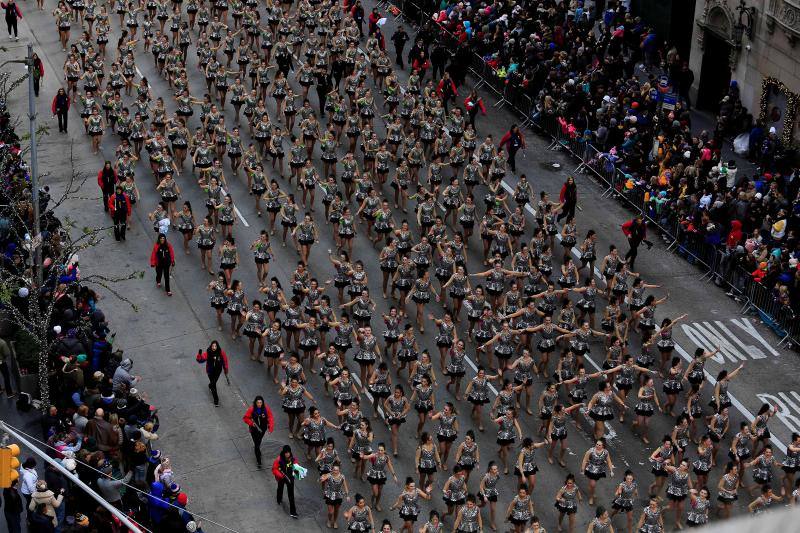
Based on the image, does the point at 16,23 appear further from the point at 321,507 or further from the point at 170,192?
the point at 321,507

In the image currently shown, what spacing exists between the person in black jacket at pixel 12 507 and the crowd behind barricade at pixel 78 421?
0.05 ft

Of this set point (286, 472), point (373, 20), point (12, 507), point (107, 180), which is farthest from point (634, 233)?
point (12, 507)

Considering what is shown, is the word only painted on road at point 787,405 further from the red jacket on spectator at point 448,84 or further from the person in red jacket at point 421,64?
the person in red jacket at point 421,64

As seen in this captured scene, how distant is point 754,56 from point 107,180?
1774 cm

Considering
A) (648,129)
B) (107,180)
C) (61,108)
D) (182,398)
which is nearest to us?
(182,398)

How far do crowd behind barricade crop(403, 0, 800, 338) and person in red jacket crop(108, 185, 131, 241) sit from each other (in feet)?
39.4

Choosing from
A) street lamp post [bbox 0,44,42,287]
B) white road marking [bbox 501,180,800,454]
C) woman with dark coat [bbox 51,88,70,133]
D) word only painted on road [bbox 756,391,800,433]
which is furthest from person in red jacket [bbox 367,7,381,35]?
word only painted on road [bbox 756,391,800,433]

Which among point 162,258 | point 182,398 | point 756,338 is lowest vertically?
point 182,398

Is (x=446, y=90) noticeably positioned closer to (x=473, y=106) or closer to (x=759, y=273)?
(x=473, y=106)

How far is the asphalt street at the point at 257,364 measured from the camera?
2556 centimetres

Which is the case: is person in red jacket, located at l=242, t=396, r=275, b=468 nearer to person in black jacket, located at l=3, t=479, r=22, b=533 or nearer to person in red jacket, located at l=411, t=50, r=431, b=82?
person in black jacket, located at l=3, t=479, r=22, b=533

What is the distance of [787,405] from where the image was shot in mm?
28531

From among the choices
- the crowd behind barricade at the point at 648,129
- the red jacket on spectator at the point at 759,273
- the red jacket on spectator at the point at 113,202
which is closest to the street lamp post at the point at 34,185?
the red jacket on spectator at the point at 113,202

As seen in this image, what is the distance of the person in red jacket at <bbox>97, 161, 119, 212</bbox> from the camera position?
34.2 m
